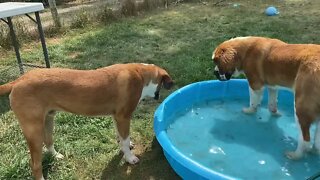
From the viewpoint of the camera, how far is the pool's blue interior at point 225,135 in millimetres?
4180

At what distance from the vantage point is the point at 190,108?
5.68 metres

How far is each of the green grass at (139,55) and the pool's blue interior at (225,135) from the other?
39 cm

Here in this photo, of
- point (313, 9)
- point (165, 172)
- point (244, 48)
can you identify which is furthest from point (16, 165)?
point (313, 9)

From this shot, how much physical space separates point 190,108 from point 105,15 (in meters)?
5.83

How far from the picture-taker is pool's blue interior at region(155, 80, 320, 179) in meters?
4.18

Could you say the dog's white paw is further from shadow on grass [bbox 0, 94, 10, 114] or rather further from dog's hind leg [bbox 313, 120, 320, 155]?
shadow on grass [bbox 0, 94, 10, 114]

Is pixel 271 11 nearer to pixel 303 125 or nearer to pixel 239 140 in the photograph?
pixel 239 140

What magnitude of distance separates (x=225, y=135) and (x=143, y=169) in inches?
46.9

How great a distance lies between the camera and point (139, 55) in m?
8.05

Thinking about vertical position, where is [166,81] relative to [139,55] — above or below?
above

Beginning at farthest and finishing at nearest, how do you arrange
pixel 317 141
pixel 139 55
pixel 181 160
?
pixel 139 55 → pixel 317 141 → pixel 181 160

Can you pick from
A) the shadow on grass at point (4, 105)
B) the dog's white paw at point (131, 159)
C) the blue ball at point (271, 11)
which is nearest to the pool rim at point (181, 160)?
the dog's white paw at point (131, 159)

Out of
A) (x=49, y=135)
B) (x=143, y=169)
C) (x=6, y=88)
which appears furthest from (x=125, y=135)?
(x=6, y=88)

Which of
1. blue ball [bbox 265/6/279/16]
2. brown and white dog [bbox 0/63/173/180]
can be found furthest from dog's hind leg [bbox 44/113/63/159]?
blue ball [bbox 265/6/279/16]
